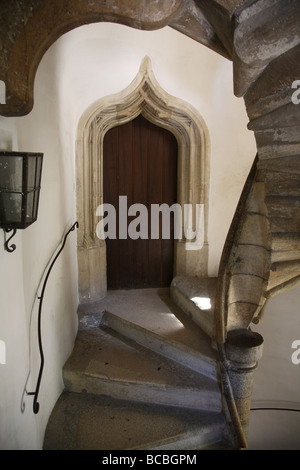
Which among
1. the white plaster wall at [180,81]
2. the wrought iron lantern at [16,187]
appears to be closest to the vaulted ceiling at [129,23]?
the wrought iron lantern at [16,187]

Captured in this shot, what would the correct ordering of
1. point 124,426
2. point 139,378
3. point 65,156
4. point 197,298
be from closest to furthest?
point 124,426 → point 139,378 → point 65,156 → point 197,298

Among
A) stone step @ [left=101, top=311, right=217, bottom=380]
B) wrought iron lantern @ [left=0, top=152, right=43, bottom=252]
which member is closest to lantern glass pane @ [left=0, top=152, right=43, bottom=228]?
wrought iron lantern @ [left=0, top=152, right=43, bottom=252]

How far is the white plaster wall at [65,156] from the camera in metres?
1.52

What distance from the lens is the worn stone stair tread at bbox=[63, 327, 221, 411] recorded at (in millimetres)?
2398

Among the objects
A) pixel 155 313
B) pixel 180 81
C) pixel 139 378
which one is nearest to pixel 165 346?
pixel 139 378

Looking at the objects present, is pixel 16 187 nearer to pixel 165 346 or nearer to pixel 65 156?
pixel 65 156

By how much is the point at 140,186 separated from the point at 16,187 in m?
2.43

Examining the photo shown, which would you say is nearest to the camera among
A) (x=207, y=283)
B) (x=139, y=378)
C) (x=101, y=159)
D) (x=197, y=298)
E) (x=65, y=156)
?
(x=139, y=378)

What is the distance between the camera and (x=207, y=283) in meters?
3.52

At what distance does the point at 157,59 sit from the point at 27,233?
2121 mm

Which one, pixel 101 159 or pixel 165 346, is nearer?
pixel 165 346

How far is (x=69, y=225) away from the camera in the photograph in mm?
2807

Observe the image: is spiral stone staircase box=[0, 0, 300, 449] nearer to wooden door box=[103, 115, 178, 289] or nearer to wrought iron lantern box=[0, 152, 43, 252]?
wrought iron lantern box=[0, 152, 43, 252]

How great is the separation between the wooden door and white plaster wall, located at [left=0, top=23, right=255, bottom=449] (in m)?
0.47
